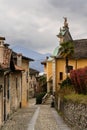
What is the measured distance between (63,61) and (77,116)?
4207 cm

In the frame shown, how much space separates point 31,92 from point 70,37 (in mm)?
27019

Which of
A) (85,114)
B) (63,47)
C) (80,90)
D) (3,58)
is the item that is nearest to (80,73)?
(80,90)

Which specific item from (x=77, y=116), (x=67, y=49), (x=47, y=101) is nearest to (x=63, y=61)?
(x=67, y=49)

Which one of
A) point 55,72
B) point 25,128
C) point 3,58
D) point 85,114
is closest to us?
point 85,114

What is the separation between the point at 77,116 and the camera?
23.2 meters

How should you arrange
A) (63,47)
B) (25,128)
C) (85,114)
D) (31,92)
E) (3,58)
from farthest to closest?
(31,92) → (63,47) → (3,58) → (25,128) → (85,114)

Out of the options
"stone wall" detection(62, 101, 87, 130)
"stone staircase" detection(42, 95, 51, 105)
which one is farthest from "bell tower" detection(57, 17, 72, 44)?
"stone wall" detection(62, 101, 87, 130)

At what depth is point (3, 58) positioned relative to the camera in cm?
2738

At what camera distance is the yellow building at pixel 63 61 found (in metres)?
61.9

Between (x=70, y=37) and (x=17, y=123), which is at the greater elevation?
(x=70, y=37)

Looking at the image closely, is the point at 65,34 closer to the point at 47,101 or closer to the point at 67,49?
the point at 67,49

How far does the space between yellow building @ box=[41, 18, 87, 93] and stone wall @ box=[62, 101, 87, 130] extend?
111ft

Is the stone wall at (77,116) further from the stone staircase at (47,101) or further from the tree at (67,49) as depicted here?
the tree at (67,49)

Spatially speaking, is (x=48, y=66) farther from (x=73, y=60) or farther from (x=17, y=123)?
(x=17, y=123)
